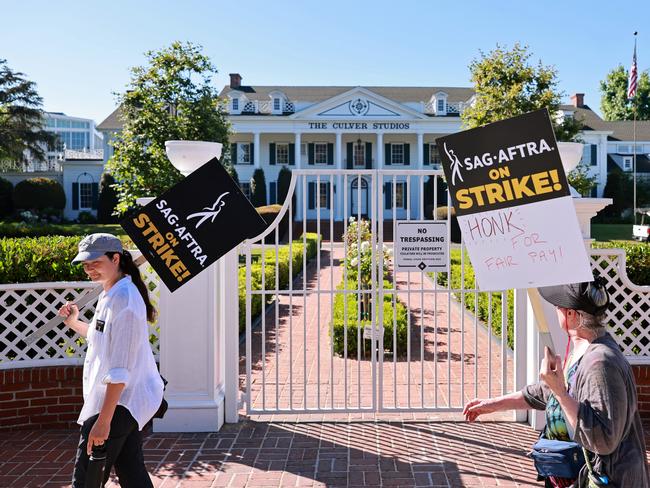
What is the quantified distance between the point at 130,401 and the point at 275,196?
4036 centimetres

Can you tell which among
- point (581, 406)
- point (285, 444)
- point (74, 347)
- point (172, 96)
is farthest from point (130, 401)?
point (172, 96)

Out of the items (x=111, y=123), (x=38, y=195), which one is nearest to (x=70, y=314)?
(x=38, y=195)

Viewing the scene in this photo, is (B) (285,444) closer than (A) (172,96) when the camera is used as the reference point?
Yes

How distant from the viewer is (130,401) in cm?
301

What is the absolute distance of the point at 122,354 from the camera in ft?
9.61

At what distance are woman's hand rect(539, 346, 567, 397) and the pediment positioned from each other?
1660 inches

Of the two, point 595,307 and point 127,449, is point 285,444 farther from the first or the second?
point 595,307

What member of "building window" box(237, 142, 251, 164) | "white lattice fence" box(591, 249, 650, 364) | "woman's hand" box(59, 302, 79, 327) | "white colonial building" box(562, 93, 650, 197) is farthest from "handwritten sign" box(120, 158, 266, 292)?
"white colonial building" box(562, 93, 650, 197)

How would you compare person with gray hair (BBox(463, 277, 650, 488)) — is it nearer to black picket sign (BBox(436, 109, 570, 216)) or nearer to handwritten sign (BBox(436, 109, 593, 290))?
handwritten sign (BBox(436, 109, 593, 290))

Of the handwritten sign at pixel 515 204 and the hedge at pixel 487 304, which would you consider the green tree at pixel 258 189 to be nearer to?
the hedge at pixel 487 304

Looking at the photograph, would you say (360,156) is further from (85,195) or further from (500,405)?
(500,405)

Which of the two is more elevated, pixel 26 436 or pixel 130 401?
pixel 130 401

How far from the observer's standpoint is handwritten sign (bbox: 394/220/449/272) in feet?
17.9

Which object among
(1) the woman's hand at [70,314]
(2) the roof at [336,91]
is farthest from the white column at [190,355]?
(2) the roof at [336,91]
